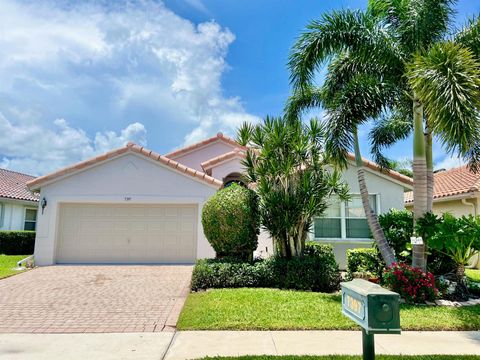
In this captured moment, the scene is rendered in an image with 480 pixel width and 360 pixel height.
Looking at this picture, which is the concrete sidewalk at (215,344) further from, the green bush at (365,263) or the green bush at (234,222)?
the green bush at (365,263)

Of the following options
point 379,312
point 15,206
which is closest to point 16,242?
point 15,206

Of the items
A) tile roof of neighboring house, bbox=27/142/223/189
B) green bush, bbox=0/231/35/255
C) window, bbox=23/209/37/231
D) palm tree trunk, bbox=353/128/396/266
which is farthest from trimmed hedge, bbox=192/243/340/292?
window, bbox=23/209/37/231

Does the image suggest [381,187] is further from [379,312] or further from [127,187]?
[379,312]

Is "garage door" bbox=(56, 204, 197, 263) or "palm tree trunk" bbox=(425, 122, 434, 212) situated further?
Answer: "garage door" bbox=(56, 204, 197, 263)

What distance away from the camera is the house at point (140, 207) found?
14898mm

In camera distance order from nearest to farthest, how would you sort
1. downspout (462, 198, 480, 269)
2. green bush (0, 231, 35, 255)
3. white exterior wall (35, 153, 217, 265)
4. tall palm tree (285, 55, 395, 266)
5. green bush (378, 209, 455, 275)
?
Answer: tall palm tree (285, 55, 395, 266) < green bush (378, 209, 455, 275) < white exterior wall (35, 153, 217, 265) < downspout (462, 198, 480, 269) < green bush (0, 231, 35, 255)

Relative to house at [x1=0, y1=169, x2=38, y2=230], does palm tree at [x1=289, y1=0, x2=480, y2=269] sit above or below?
above

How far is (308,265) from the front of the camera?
1020 centimetres

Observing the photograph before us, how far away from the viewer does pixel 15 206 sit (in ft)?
75.5

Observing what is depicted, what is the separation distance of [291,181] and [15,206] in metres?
20.7

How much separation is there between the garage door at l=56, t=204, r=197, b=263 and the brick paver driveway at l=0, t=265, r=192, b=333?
1.63m

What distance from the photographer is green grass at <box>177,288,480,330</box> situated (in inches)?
264

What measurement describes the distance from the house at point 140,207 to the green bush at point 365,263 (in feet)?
8.44

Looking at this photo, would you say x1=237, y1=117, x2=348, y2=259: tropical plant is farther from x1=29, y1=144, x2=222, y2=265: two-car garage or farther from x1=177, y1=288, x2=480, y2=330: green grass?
x1=29, y1=144, x2=222, y2=265: two-car garage
